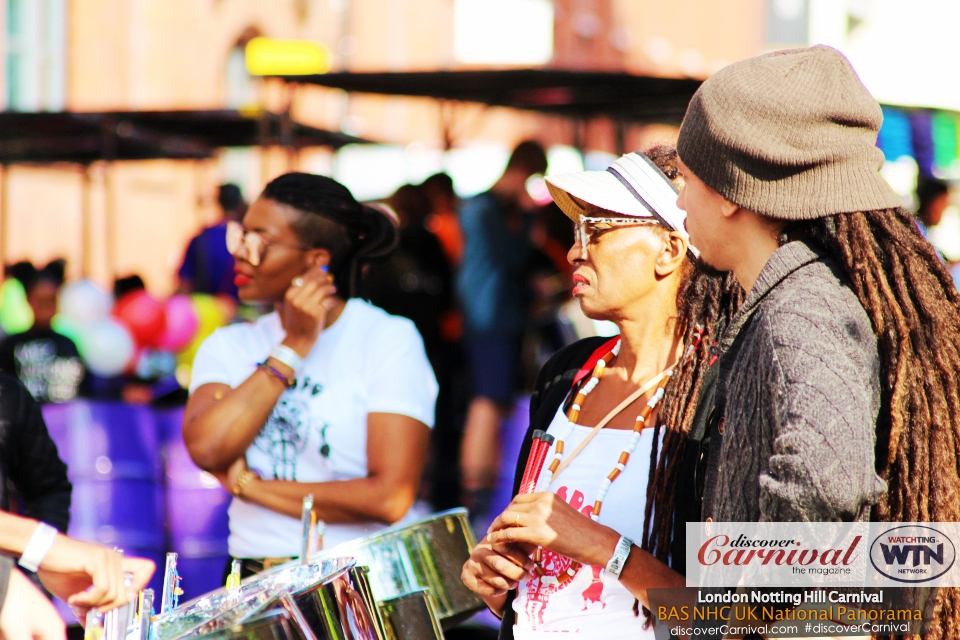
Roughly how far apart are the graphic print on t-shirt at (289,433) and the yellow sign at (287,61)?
5.29 meters

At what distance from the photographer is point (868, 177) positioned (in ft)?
4.58

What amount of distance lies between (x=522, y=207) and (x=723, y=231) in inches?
193

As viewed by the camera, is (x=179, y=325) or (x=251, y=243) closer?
(x=251, y=243)

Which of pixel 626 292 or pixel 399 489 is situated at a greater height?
pixel 626 292

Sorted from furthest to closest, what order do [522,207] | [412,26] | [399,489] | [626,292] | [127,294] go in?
[412,26] → [127,294] → [522,207] → [399,489] → [626,292]

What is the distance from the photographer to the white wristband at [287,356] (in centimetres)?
271

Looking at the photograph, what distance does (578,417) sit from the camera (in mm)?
2154

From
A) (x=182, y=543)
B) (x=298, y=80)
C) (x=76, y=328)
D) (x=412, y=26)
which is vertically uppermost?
(x=412, y=26)

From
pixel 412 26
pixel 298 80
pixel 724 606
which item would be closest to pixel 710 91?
pixel 724 606

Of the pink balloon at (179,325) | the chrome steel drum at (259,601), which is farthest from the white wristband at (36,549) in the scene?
the pink balloon at (179,325)

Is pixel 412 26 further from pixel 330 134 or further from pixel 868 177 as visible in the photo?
pixel 868 177

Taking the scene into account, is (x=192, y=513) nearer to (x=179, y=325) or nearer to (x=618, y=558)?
(x=179, y=325)

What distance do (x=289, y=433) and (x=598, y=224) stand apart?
106 centimetres

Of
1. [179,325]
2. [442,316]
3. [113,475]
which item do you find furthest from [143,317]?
[113,475]
